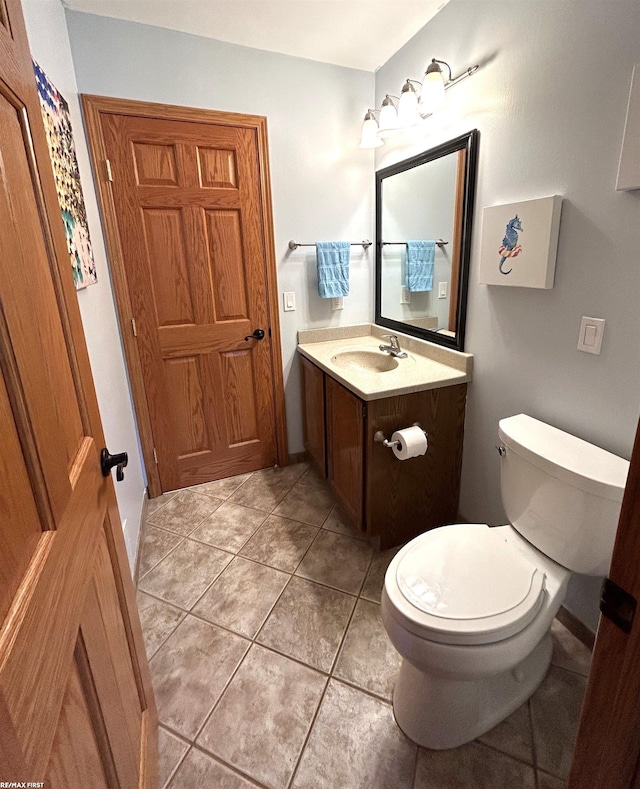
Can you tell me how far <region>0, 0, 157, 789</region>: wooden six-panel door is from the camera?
0.46 m

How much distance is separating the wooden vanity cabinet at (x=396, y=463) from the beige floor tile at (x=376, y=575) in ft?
0.14

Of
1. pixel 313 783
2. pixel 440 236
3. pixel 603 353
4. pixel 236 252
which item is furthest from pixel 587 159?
pixel 313 783

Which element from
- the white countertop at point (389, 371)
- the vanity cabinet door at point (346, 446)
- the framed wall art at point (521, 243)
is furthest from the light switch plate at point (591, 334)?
the vanity cabinet door at point (346, 446)

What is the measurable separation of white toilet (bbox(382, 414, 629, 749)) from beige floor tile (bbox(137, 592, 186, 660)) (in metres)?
0.89

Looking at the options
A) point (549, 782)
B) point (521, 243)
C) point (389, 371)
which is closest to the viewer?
point (549, 782)

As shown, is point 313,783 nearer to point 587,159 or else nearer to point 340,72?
point 587,159

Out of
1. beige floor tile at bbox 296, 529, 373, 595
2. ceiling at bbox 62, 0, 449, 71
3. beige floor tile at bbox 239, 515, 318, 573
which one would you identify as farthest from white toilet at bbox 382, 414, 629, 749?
ceiling at bbox 62, 0, 449, 71

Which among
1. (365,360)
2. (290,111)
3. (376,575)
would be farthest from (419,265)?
(376,575)

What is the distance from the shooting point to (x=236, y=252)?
89.8 inches

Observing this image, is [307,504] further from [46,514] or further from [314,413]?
[46,514]

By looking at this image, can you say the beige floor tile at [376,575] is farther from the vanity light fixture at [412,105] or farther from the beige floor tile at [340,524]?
the vanity light fixture at [412,105]

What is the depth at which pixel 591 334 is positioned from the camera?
1278 mm

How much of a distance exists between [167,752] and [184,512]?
1.21 metres

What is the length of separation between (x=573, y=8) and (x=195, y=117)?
162 cm
